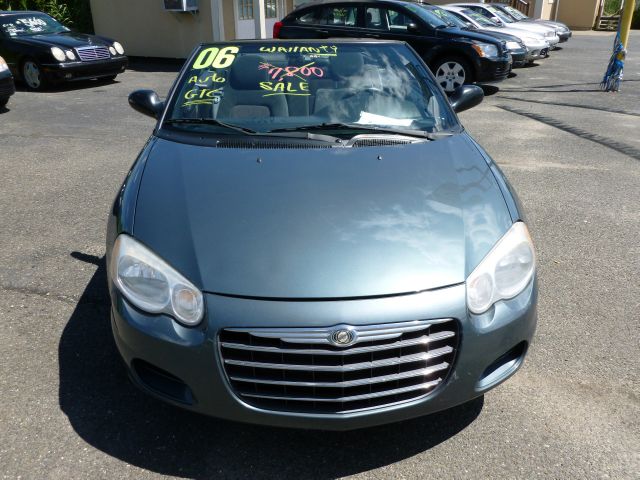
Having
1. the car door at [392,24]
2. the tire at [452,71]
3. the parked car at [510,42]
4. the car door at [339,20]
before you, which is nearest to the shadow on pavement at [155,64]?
the car door at [339,20]

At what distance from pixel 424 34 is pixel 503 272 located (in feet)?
31.1

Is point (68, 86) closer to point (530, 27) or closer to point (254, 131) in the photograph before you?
point (254, 131)

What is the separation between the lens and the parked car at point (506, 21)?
1594cm

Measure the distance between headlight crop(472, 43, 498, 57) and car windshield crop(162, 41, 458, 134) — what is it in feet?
23.5

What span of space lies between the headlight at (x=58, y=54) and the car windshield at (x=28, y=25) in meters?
1.07

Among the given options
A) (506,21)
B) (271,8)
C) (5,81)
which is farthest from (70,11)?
(506,21)

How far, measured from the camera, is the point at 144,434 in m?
2.42

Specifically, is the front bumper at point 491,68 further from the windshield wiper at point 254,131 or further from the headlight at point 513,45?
the windshield wiper at point 254,131

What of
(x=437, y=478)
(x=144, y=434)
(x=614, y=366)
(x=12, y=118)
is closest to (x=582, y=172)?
(x=614, y=366)

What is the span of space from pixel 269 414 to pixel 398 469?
0.59m

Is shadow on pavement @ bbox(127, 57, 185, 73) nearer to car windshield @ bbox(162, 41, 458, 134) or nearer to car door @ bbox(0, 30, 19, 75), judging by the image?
car door @ bbox(0, 30, 19, 75)

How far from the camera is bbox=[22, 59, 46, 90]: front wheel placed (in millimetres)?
10914

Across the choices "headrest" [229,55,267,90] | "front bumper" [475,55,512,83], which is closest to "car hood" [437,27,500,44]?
"front bumper" [475,55,512,83]

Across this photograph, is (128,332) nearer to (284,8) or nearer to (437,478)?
(437,478)
